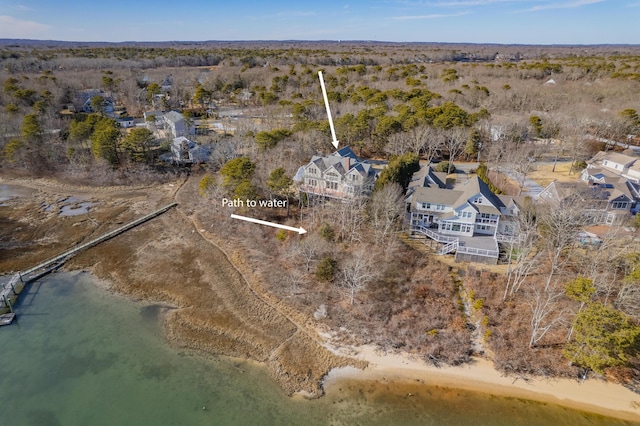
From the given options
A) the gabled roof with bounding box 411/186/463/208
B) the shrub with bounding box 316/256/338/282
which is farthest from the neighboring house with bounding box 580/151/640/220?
the shrub with bounding box 316/256/338/282

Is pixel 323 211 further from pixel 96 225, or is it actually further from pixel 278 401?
pixel 96 225

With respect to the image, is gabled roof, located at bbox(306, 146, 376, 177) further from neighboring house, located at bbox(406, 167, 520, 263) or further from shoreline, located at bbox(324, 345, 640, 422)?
shoreline, located at bbox(324, 345, 640, 422)

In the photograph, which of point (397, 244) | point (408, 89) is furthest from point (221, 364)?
point (408, 89)

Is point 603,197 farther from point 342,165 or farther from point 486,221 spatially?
point 342,165

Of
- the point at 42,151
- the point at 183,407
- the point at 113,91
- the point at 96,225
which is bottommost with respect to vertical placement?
the point at 183,407

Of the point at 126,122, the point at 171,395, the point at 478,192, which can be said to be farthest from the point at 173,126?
the point at 171,395

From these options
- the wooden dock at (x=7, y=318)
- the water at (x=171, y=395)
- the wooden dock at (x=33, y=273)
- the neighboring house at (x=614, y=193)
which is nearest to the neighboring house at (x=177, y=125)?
the wooden dock at (x=33, y=273)
